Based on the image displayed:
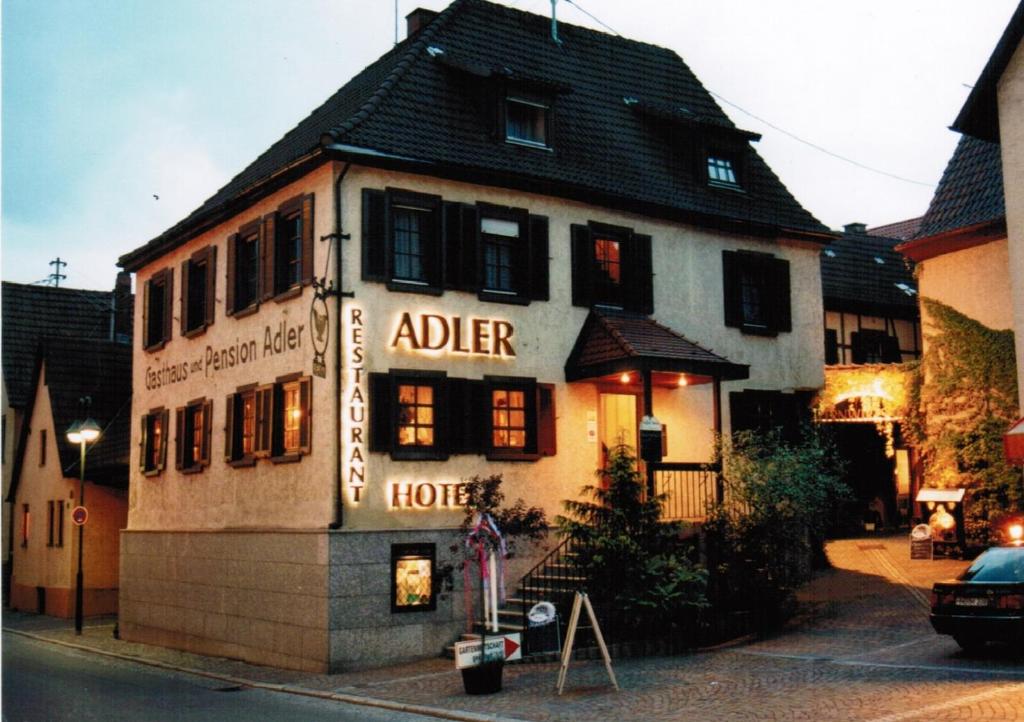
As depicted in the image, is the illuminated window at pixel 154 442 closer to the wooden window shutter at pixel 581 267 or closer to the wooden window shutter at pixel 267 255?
the wooden window shutter at pixel 267 255

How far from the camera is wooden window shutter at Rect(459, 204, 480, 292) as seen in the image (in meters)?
20.7

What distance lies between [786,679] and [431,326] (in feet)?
27.9

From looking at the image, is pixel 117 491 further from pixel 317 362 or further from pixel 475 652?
pixel 475 652

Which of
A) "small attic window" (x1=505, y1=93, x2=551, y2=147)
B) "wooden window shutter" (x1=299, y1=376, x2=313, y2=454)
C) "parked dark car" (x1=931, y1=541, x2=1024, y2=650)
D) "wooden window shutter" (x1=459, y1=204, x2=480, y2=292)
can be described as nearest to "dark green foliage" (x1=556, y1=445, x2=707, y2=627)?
"parked dark car" (x1=931, y1=541, x2=1024, y2=650)

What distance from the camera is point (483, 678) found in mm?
15211

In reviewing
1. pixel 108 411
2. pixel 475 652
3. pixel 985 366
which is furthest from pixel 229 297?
pixel 985 366

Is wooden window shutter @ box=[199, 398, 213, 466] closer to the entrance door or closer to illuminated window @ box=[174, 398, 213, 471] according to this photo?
illuminated window @ box=[174, 398, 213, 471]

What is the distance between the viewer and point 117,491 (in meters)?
33.3

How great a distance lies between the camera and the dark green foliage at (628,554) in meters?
17.6

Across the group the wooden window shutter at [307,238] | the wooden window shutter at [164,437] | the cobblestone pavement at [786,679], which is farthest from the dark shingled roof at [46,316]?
the wooden window shutter at [307,238]

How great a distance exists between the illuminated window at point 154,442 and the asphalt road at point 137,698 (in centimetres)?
550

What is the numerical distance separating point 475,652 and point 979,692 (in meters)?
5.93

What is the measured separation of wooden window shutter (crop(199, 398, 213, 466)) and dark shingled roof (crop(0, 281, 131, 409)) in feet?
66.6

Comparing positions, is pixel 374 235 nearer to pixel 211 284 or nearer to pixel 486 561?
pixel 486 561
